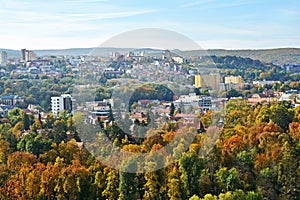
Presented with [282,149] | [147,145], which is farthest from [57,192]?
[282,149]

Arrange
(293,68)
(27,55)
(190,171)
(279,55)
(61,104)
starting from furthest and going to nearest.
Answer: (279,55)
(27,55)
(293,68)
(61,104)
(190,171)

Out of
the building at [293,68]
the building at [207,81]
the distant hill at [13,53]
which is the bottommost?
the building at [293,68]

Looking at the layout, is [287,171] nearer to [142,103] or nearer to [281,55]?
[142,103]

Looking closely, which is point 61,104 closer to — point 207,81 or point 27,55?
point 207,81

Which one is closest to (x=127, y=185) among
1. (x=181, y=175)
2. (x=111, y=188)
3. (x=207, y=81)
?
(x=111, y=188)

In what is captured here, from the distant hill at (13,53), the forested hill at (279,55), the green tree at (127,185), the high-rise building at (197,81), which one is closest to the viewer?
the green tree at (127,185)

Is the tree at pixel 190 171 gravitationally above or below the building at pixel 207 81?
below

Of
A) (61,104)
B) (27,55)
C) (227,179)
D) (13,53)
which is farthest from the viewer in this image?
(13,53)

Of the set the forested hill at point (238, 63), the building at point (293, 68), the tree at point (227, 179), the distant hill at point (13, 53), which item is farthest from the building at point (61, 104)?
the distant hill at point (13, 53)

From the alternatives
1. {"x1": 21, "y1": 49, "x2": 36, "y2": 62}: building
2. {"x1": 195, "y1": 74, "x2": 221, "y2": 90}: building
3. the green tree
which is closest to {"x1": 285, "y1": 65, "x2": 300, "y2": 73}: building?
{"x1": 21, "y1": 49, "x2": 36, "y2": 62}: building

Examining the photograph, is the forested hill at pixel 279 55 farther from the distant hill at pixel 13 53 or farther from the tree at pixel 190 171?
the tree at pixel 190 171

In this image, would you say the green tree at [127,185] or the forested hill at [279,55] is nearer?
the green tree at [127,185]
